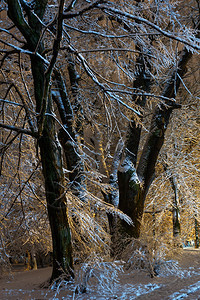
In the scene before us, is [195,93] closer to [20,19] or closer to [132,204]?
[132,204]

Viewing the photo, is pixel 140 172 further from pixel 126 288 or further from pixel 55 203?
pixel 126 288

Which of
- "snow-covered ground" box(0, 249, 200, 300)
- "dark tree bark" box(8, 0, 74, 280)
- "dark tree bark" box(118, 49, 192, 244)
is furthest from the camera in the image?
"dark tree bark" box(118, 49, 192, 244)

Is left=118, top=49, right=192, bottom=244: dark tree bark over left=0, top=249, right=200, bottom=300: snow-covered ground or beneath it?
over

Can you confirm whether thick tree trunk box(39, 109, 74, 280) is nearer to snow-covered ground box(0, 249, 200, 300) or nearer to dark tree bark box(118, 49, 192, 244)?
snow-covered ground box(0, 249, 200, 300)

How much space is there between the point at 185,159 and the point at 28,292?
998 cm

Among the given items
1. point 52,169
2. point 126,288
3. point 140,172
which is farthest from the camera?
point 140,172

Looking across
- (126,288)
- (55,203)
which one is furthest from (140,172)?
(126,288)

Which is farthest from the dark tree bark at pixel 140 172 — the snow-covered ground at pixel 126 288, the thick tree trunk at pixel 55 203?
the thick tree trunk at pixel 55 203

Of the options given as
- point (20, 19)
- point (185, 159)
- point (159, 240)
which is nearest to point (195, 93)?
point (185, 159)

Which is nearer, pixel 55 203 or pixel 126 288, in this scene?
pixel 126 288

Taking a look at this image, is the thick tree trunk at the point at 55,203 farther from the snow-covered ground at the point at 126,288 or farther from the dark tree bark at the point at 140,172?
the dark tree bark at the point at 140,172

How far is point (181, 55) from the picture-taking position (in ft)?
23.9

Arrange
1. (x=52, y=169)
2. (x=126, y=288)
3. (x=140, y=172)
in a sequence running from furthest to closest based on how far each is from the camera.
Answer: (x=140, y=172) < (x=52, y=169) < (x=126, y=288)

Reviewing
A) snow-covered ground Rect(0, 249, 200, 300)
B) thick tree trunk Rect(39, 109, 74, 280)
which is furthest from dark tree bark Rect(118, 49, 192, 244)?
thick tree trunk Rect(39, 109, 74, 280)
